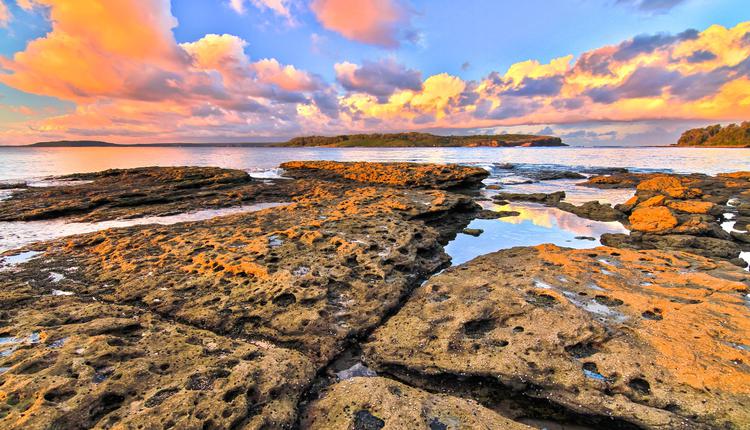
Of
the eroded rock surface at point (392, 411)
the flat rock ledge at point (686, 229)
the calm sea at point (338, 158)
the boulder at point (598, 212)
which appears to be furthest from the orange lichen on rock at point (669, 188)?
the calm sea at point (338, 158)

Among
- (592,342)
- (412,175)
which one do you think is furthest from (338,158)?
(592,342)

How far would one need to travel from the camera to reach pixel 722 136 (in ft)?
538

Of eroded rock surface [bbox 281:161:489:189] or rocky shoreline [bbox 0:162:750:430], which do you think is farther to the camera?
eroded rock surface [bbox 281:161:489:189]

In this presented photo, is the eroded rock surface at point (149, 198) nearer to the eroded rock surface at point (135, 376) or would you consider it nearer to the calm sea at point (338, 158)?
the eroded rock surface at point (135, 376)

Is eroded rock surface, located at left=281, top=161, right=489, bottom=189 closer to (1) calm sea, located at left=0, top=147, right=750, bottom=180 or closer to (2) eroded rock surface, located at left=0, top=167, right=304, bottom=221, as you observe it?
(2) eroded rock surface, located at left=0, top=167, right=304, bottom=221

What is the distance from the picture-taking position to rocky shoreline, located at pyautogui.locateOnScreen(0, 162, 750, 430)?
3.45 m

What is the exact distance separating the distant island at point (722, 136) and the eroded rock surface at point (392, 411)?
213451 mm

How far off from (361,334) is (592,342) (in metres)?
3.18

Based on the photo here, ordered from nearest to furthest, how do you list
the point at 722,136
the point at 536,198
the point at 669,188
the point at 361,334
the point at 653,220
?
the point at 361,334 < the point at 653,220 < the point at 536,198 < the point at 669,188 < the point at 722,136

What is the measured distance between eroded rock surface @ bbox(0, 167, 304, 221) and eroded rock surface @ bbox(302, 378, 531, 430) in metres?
15.4

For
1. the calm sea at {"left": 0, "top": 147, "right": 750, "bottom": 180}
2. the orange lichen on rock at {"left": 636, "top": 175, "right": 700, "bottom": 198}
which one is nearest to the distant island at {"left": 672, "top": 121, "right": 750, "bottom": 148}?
the calm sea at {"left": 0, "top": 147, "right": 750, "bottom": 180}

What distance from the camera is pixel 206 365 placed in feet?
13.0

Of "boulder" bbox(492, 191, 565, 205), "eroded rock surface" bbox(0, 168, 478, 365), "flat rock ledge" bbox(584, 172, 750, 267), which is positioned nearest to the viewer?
"eroded rock surface" bbox(0, 168, 478, 365)

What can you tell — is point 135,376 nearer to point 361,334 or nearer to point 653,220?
point 361,334
